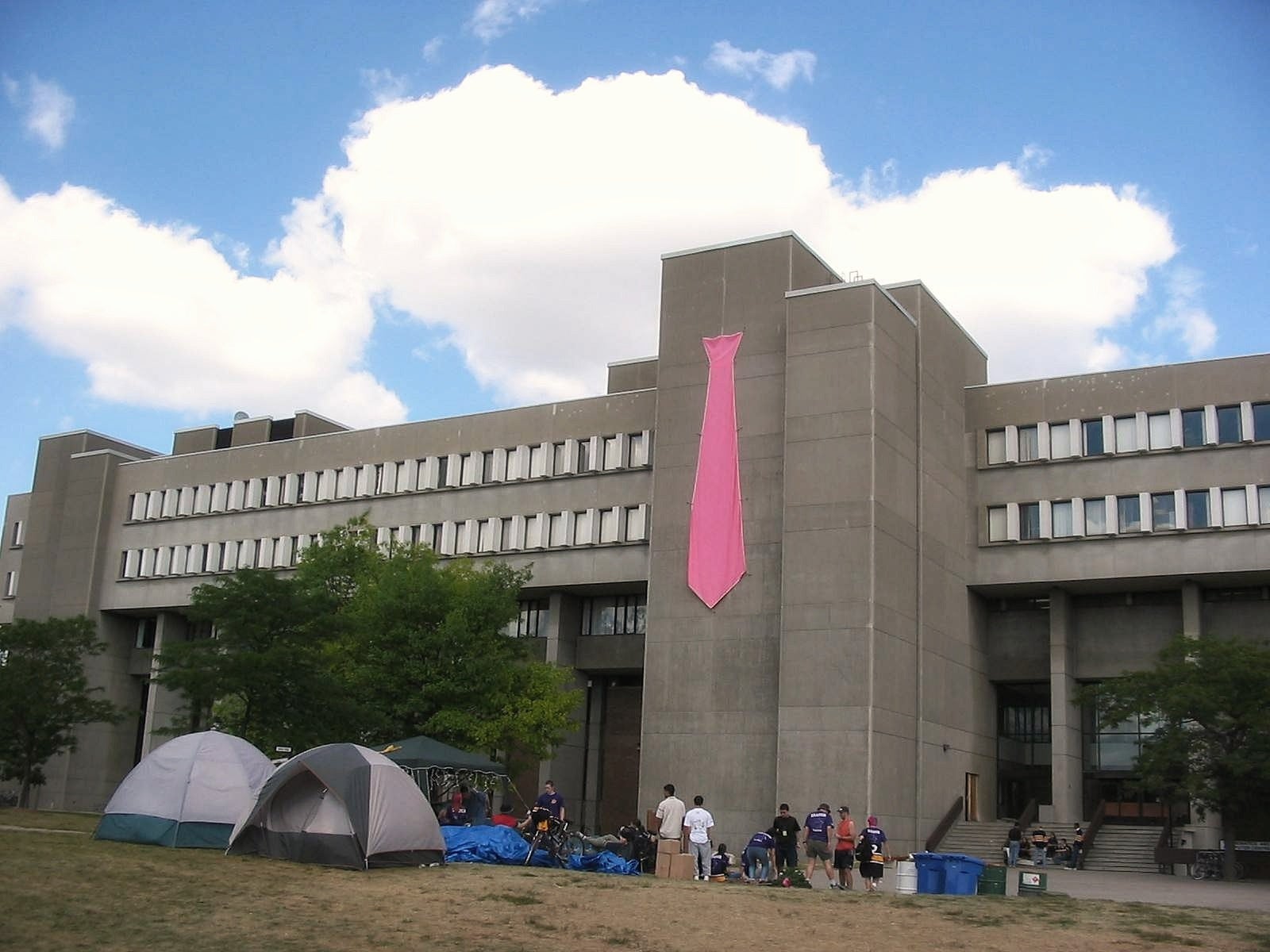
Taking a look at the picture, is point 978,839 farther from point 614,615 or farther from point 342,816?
point 342,816

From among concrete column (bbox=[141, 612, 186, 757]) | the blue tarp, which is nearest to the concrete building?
concrete column (bbox=[141, 612, 186, 757])

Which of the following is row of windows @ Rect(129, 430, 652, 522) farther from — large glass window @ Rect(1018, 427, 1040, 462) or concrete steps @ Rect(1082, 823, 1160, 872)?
concrete steps @ Rect(1082, 823, 1160, 872)

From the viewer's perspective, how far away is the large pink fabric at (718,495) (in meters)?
50.5

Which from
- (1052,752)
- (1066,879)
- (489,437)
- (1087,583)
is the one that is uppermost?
(489,437)

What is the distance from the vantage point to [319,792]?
26.8m

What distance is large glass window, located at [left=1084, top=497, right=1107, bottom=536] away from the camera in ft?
179

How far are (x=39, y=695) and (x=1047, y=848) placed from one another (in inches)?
1524

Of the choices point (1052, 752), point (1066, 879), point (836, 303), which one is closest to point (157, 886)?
point (1066, 879)

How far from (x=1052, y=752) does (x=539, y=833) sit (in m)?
31.7

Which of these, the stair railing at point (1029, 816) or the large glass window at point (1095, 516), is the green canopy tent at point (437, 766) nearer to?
the stair railing at point (1029, 816)

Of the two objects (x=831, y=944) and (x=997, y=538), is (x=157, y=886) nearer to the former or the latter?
(x=831, y=944)

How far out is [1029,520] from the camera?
56469 millimetres

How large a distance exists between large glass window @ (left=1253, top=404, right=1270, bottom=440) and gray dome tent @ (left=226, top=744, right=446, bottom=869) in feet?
125

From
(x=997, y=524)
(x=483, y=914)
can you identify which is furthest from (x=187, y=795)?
(x=997, y=524)
